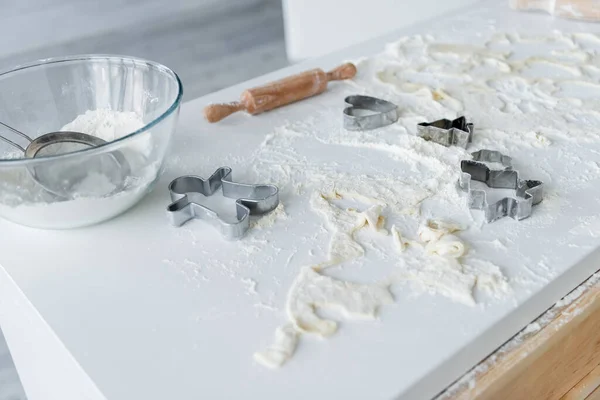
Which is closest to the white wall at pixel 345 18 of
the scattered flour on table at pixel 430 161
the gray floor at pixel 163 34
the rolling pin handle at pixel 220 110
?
the gray floor at pixel 163 34

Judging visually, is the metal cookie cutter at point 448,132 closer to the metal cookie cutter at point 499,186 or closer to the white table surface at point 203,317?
the metal cookie cutter at point 499,186

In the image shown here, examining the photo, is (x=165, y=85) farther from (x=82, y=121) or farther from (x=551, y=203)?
(x=551, y=203)

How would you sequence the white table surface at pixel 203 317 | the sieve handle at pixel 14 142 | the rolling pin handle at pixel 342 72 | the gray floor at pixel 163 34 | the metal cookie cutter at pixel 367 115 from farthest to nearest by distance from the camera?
the gray floor at pixel 163 34
the rolling pin handle at pixel 342 72
the metal cookie cutter at pixel 367 115
the sieve handle at pixel 14 142
the white table surface at pixel 203 317

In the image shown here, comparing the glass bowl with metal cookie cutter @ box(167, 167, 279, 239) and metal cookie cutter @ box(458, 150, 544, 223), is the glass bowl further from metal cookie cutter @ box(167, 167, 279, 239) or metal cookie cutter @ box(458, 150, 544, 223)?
metal cookie cutter @ box(458, 150, 544, 223)

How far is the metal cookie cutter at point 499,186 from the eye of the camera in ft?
2.24

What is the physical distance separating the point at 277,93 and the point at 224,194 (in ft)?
0.76

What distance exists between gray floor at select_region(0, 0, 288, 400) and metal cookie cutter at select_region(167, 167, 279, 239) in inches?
73.8

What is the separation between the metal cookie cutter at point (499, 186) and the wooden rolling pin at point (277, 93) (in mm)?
270

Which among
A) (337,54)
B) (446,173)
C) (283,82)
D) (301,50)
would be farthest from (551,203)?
(301,50)

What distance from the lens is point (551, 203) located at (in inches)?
27.9

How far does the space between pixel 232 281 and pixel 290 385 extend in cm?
14

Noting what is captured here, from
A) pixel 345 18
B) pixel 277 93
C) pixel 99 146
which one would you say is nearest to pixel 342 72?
pixel 277 93

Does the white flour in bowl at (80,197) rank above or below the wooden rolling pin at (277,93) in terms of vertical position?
above

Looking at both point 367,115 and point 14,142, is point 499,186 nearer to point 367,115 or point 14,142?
point 367,115
